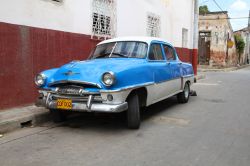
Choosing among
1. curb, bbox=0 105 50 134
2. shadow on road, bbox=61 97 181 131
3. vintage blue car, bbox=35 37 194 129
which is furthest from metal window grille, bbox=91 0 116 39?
curb, bbox=0 105 50 134

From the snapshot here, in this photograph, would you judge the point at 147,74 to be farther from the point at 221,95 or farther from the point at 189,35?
the point at 189,35

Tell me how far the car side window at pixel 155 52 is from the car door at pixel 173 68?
29cm

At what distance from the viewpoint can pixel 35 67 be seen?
7.30 metres

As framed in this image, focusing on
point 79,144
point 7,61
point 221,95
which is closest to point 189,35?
point 221,95

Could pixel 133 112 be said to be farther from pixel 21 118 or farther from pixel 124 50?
pixel 21 118

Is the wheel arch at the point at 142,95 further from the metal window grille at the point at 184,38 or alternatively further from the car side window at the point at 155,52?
the metal window grille at the point at 184,38

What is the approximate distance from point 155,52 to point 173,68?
85 centimetres

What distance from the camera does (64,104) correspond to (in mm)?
5312

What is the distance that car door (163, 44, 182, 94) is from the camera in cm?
736

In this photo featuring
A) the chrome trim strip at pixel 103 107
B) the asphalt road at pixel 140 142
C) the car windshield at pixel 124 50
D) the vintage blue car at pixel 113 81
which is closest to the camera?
the asphalt road at pixel 140 142

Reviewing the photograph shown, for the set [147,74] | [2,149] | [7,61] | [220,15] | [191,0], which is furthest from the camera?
[220,15]

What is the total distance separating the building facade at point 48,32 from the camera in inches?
262

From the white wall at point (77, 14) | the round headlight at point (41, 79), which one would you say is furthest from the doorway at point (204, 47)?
the round headlight at point (41, 79)

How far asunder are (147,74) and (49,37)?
3.01 m
